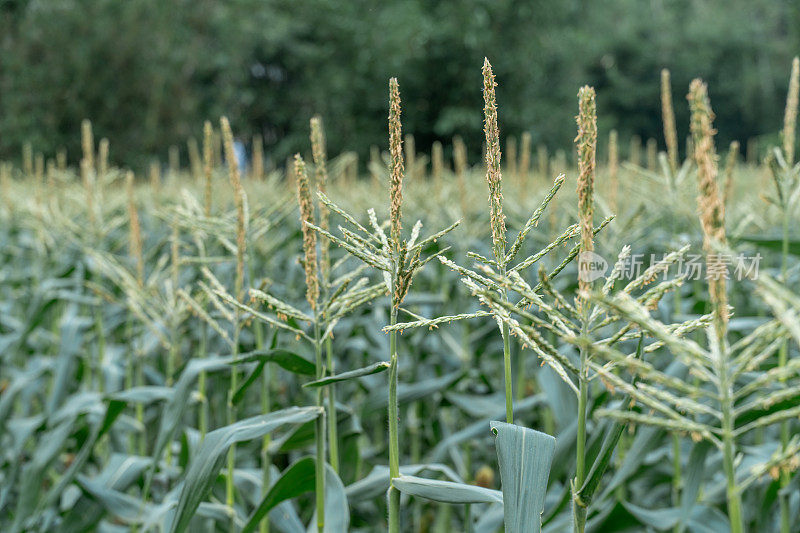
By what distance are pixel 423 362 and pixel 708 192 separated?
2.88m

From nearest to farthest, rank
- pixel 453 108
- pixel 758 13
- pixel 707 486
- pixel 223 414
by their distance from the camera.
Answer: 1. pixel 223 414
2. pixel 707 486
3. pixel 453 108
4. pixel 758 13

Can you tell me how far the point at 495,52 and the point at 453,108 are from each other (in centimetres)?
224

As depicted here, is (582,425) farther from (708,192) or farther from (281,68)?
(281,68)

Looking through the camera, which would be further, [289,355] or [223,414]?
[223,414]

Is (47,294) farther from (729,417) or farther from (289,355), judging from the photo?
(729,417)

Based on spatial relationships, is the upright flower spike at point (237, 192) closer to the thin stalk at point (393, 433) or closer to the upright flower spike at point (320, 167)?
the upright flower spike at point (320, 167)

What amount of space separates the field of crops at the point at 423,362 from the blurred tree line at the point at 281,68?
14041 millimetres

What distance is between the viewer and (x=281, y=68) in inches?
955

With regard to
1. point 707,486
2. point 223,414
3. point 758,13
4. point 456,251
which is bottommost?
point 707,486

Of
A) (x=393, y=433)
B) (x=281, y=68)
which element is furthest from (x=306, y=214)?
(x=281, y=68)

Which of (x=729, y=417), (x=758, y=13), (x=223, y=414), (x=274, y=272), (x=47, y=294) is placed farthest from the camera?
(x=758, y=13)

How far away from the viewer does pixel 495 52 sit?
63.2 ft

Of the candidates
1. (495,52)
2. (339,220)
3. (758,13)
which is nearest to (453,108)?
(495,52)

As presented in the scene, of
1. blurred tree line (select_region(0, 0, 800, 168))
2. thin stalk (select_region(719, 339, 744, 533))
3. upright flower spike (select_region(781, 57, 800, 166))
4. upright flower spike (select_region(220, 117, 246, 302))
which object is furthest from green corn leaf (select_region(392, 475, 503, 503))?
blurred tree line (select_region(0, 0, 800, 168))
